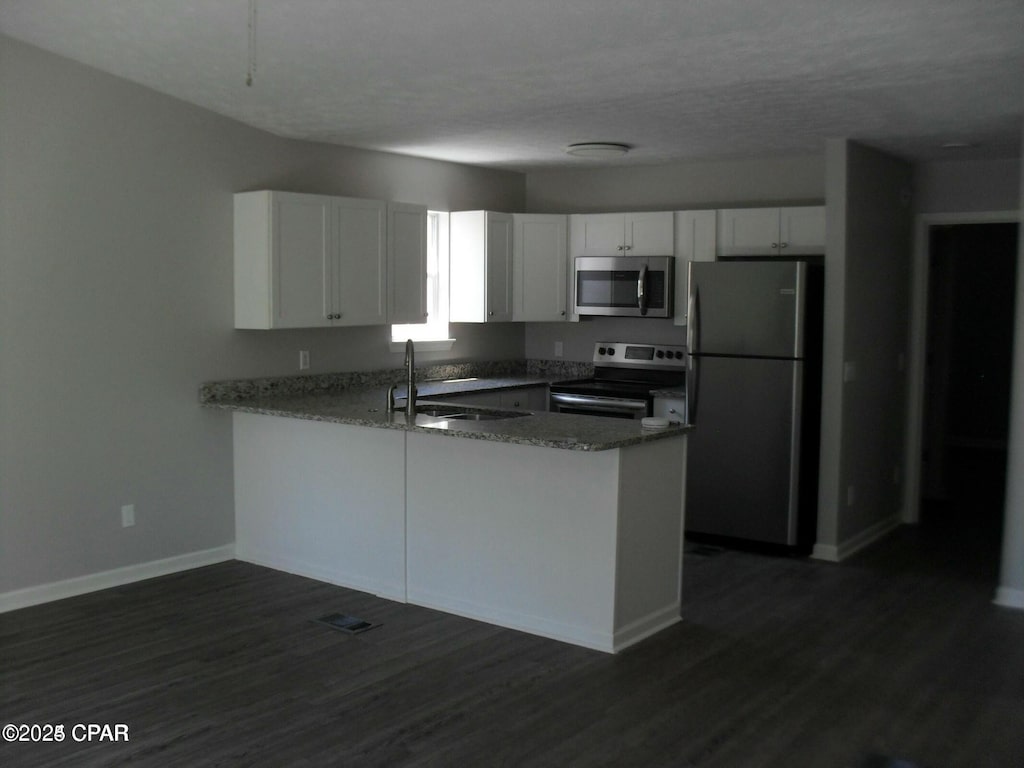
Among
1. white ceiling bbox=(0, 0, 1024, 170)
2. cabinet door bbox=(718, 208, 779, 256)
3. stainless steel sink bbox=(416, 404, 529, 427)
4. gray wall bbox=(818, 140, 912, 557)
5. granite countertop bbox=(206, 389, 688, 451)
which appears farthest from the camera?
cabinet door bbox=(718, 208, 779, 256)

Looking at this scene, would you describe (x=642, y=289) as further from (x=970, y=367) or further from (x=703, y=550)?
(x=970, y=367)

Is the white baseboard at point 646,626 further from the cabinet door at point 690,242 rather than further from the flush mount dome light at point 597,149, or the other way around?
the flush mount dome light at point 597,149

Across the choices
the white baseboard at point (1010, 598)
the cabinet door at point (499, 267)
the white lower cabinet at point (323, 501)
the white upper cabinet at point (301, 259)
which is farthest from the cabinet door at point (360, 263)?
the white baseboard at point (1010, 598)

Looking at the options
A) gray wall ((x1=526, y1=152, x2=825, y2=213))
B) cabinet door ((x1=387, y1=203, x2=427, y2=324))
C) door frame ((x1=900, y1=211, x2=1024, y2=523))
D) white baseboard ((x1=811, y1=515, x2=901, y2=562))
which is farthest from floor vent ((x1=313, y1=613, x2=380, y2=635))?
door frame ((x1=900, y1=211, x2=1024, y2=523))

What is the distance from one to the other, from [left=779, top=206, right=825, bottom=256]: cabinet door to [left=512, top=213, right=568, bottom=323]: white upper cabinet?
1.61 metres

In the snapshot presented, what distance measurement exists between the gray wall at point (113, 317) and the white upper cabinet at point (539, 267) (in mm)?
1803

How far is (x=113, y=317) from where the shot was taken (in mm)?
4824

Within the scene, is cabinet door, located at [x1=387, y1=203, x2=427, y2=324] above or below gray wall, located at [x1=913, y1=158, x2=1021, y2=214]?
below

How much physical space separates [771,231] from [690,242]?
0.55 meters

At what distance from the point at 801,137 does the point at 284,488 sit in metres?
3.54

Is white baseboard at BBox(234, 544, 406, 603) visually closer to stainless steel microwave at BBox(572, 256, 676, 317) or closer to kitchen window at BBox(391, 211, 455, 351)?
kitchen window at BBox(391, 211, 455, 351)

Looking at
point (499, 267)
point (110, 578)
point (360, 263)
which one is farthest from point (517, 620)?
point (499, 267)

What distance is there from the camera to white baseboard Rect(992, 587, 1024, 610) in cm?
484

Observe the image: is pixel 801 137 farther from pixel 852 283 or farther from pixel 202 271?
pixel 202 271
